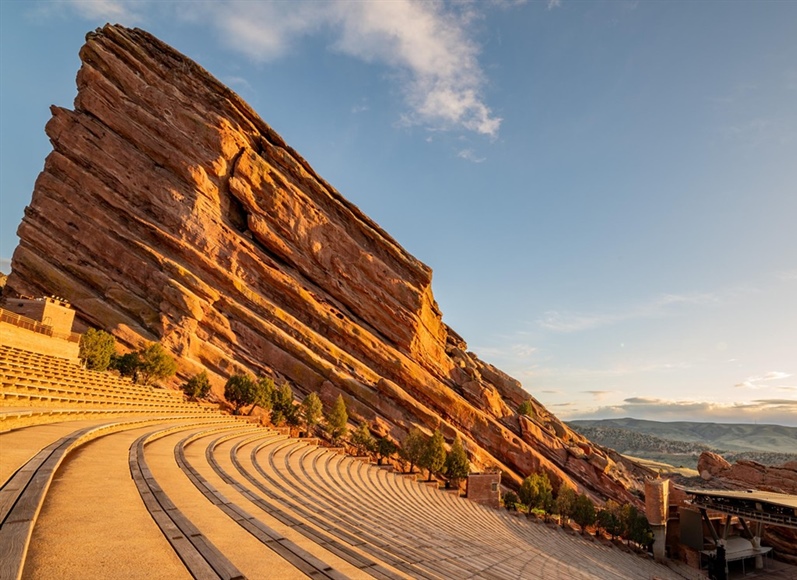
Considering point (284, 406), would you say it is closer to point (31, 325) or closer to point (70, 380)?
point (31, 325)

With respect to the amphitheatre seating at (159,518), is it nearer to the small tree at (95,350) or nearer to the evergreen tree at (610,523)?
the small tree at (95,350)

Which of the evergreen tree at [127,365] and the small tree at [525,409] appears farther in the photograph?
the small tree at [525,409]

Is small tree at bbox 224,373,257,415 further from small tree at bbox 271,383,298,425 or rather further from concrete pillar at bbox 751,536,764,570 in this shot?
concrete pillar at bbox 751,536,764,570

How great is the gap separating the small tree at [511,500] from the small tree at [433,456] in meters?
7.88

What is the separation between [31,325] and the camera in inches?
1080

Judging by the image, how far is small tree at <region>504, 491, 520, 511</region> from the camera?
41.2 m

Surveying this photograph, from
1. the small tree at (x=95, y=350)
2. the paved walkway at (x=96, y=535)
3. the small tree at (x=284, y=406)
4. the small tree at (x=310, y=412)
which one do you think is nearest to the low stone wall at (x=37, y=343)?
the small tree at (x=95, y=350)

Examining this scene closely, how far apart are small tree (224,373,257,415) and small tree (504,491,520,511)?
86.8 feet

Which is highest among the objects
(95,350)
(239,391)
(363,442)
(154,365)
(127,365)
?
(95,350)

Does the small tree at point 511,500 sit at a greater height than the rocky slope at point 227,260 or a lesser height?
A: lesser

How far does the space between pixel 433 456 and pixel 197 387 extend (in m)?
21.9

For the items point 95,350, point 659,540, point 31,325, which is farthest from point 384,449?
point 659,540

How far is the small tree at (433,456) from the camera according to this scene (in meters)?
39.8

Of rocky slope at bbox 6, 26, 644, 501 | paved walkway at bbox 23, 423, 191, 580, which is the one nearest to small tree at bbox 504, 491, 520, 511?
rocky slope at bbox 6, 26, 644, 501
